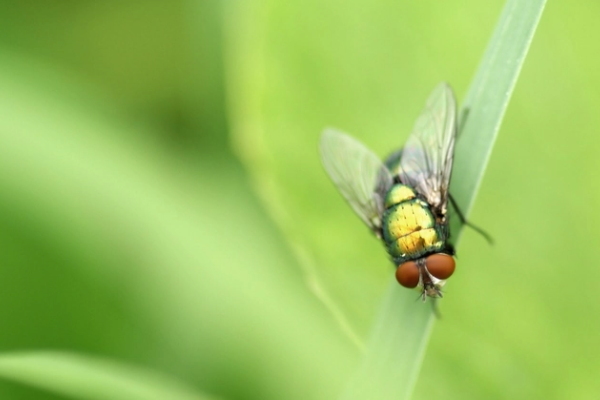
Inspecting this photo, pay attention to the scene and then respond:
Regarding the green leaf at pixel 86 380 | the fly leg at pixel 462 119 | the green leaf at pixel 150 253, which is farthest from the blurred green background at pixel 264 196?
the green leaf at pixel 86 380

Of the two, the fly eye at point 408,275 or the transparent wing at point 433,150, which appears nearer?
the fly eye at point 408,275

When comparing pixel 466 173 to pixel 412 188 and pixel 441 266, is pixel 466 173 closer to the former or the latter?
pixel 441 266

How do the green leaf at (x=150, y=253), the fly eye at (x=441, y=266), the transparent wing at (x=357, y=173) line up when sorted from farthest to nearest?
the green leaf at (x=150, y=253)
the transparent wing at (x=357, y=173)
the fly eye at (x=441, y=266)

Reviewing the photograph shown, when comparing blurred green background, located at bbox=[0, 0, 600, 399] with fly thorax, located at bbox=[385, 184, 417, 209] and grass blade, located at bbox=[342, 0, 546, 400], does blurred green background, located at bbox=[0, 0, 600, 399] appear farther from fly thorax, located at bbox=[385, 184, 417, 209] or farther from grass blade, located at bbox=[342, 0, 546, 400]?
grass blade, located at bbox=[342, 0, 546, 400]

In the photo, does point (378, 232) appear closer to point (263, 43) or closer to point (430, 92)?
point (430, 92)

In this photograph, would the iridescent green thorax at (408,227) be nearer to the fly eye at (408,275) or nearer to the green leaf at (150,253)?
the fly eye at (408,275)

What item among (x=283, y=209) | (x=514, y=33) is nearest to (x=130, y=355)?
(x=283, y=209)

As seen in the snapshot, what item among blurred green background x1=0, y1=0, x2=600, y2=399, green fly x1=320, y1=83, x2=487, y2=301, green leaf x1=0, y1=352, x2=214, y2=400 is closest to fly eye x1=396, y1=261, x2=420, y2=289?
green fly x1=320, y1=83, x2=487, y2=301
